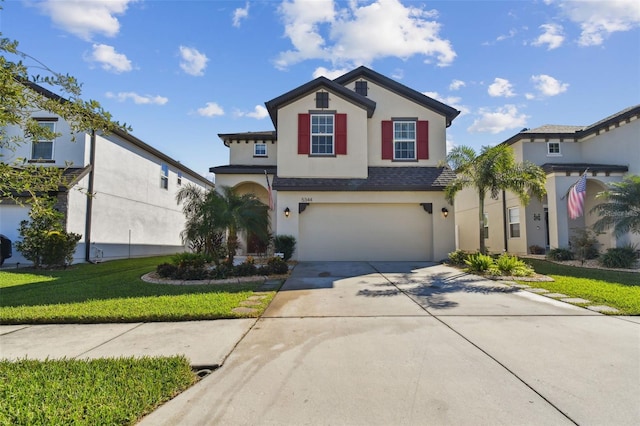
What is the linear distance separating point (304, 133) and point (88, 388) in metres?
13.0

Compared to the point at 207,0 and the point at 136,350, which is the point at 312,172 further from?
the point at 136,350

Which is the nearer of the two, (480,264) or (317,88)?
(480,264)

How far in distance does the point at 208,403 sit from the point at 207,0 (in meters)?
9.99

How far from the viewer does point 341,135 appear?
15.1 m

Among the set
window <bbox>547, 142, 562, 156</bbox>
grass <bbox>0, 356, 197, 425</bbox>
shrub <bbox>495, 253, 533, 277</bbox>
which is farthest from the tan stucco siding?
grass <bbox>0, 356, 197, 425</bbox>

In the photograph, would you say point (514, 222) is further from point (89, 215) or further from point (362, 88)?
point (89, 215)

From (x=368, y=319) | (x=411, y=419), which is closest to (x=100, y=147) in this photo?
(x=368, y=319)

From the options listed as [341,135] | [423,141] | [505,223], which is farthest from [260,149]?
[505,223]

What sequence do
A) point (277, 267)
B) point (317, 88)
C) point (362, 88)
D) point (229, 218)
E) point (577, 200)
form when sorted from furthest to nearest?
point (362, 88), point (317, 88), point (577, 200), point (277, 267), point (229, 218)

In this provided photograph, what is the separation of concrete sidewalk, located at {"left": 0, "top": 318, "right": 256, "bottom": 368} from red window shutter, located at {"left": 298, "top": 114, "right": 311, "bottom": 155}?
34.0 feet

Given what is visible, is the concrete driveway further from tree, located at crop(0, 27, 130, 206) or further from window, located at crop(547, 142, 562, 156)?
window, located at crop(547, 142, 562, 156)

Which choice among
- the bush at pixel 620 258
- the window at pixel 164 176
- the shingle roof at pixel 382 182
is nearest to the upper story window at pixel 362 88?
the shingle roof at pixel 382 182

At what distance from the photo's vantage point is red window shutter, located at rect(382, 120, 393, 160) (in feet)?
51.7

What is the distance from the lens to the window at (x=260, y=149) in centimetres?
1930
